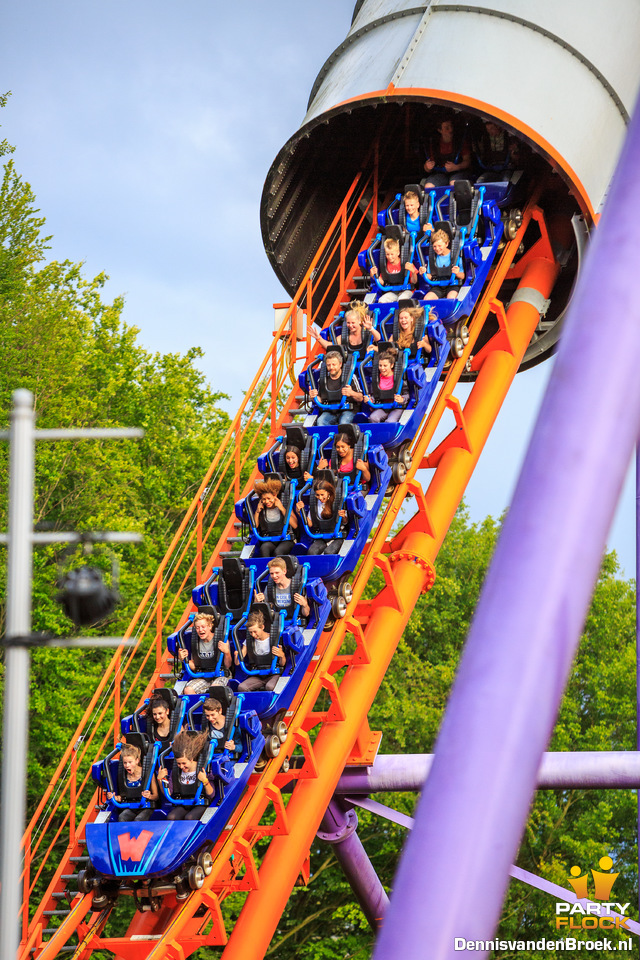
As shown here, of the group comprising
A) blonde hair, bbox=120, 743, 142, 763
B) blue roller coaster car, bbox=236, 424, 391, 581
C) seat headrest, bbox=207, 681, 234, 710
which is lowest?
blonde hair, bbox=120, 743, 142, 763

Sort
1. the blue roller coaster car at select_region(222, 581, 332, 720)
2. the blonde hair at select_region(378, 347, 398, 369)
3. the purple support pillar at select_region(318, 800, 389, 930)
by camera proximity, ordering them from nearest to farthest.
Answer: the blue roller coaster car at select_region(222, 581, 332, 720) < the purple support pillar at select_region(318, 800, 389, 930) < the blonde hair at select_region(378, 347, 398, 369)

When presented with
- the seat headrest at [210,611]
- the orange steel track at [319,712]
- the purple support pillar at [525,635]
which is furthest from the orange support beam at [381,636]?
the purple support pillar at [525,635]

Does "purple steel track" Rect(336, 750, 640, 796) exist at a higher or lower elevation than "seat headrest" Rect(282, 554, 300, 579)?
lower

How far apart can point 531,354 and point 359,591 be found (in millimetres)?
5692

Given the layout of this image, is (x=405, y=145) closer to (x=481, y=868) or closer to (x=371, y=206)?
(x=371, y=206)

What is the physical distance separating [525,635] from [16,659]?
1450 mm

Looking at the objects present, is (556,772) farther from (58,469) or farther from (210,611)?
(58,469)

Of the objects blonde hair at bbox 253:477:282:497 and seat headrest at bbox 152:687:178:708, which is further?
blonde hair at bbox 253:477:282:497

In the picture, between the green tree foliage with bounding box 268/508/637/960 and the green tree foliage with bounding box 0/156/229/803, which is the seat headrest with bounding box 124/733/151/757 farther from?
the green tree foliage with bounding box 268/508/637/960

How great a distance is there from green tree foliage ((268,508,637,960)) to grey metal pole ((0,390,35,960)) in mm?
17865

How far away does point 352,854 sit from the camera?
10.9 m

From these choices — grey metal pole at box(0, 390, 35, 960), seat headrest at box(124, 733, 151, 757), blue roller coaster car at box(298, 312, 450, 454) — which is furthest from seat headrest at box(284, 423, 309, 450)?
grey metal pole at box(0, 390, 35, 960)

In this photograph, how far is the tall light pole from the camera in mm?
2887

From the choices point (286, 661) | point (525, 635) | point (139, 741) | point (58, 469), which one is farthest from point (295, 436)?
point (58, 469)
